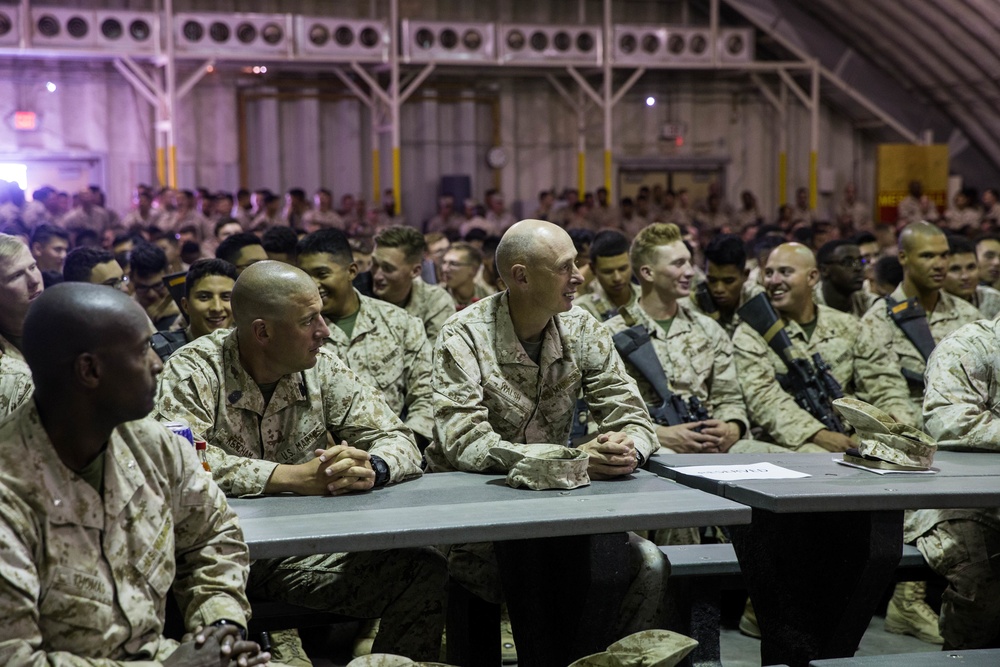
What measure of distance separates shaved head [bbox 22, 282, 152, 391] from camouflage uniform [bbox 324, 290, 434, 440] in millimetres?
2818

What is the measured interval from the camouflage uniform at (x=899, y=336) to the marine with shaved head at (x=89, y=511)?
418 centimetres

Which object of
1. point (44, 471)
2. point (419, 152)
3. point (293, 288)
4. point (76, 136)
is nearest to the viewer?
point (44, 471)

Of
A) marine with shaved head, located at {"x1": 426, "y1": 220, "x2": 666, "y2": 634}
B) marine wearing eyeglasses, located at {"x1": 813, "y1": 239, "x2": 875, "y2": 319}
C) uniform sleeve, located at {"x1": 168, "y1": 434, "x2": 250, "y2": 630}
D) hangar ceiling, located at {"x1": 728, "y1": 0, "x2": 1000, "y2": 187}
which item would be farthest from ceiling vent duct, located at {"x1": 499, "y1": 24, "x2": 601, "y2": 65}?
uniform sleeve, located at {"x1": 168, "y1": 434, "x2": 250, "y2": 630}

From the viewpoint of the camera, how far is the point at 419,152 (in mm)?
18141

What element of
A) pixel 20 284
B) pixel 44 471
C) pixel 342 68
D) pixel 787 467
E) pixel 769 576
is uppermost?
pixel 342 68

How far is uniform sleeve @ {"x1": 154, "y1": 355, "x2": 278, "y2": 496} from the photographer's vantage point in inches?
→ 130

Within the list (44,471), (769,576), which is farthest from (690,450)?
(44,471)

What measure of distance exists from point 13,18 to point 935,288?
40.5 ft

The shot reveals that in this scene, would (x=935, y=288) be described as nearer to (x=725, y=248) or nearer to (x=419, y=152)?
(x=725, y=248)

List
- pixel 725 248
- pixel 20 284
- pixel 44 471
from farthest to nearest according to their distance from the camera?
1. pixel 725 248
2. pixel 20 284
3. pixel 44 471

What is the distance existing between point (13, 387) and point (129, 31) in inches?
493

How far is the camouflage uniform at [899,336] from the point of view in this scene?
586 cm

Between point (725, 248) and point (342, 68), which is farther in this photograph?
point (342, 68)

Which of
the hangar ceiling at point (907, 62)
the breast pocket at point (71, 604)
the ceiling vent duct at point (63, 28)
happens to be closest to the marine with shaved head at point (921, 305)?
the breast pocket at point (71, 604)
